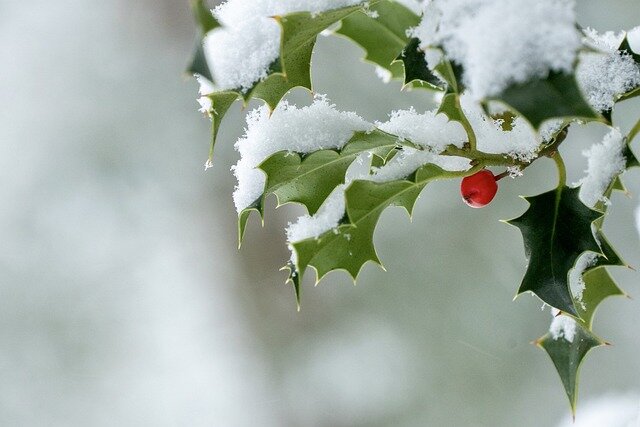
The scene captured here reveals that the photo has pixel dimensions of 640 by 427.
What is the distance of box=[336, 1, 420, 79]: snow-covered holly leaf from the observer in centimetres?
66

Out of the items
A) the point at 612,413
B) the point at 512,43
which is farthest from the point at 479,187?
the point at 612,413

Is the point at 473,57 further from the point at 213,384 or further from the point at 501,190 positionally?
the point at 213,384

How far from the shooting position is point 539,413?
2.79m

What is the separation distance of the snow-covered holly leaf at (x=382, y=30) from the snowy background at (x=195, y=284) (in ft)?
6.11

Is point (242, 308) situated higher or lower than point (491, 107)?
lower

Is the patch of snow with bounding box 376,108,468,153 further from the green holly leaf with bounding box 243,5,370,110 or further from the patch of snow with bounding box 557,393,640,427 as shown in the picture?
the patch of snow with bounding box 557,393,640,427

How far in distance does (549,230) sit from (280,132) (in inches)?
10.0

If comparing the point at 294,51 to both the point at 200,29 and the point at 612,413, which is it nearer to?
the point at 200,29

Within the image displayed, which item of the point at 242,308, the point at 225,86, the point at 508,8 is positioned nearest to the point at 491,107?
the point at 508,8

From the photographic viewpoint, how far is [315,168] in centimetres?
67

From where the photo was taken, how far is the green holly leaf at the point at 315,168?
645 millimetres

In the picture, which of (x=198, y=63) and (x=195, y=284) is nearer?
(x=198, y=63)

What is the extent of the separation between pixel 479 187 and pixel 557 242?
9cm

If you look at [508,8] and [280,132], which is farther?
[280,132]
